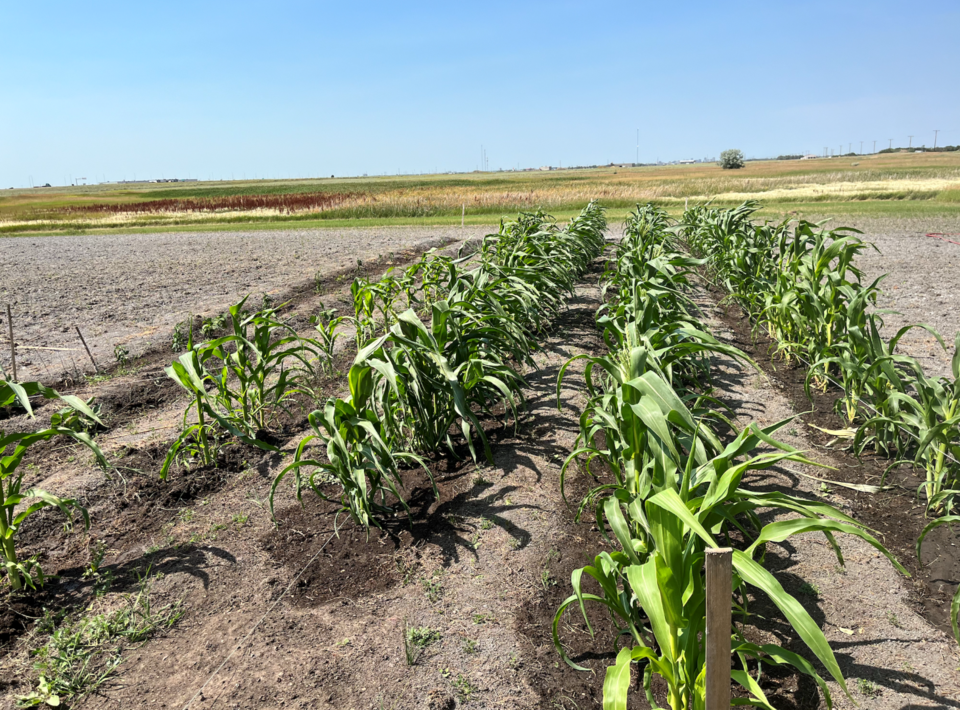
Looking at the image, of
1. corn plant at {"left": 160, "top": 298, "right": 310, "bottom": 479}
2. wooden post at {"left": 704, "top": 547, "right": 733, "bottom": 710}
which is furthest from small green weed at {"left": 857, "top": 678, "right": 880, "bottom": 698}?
→ corn plant at {"left": 160, "top": 298, "right": 310, "bottom": 479}

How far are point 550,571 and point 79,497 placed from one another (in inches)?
89.3

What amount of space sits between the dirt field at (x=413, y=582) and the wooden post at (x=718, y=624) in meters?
0.63

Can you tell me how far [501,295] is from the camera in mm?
3844

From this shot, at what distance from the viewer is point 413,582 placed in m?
2.22

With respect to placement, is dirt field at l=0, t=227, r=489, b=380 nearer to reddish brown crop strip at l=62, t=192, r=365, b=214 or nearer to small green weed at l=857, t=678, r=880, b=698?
small green weed at l=857, t=678, r=880, b=698

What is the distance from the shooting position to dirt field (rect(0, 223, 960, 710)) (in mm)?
1771

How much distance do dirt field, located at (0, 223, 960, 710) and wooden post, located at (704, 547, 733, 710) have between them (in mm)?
627

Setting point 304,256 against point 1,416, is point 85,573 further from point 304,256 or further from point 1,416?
point 304,256

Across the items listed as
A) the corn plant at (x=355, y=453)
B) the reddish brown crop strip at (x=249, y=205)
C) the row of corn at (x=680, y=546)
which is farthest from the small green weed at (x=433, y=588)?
the reddish brown crop strip at (x=249, y=205)

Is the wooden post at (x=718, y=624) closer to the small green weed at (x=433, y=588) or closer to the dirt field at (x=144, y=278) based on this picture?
the small green weed at (x=433, y=588)

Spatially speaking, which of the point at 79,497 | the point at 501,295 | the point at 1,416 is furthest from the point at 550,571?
the point at 1,416

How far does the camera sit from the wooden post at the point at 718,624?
1.07m

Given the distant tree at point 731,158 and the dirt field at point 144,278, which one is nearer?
the dirt field at point 144,278

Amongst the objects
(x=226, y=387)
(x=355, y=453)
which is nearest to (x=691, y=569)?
(x=355, y=453)
